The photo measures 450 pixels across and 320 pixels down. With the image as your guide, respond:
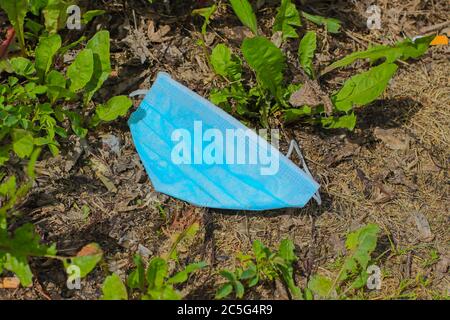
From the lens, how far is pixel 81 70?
2.31 metres

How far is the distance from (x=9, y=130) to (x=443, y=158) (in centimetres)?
148

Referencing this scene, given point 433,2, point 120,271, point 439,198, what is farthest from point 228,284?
point 433,2

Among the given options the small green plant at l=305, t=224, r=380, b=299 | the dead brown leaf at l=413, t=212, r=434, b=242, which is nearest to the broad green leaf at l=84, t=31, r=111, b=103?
the small green plant at l=305, t=224, r=380, b=299

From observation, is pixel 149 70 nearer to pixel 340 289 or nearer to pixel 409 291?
pixel 340 289

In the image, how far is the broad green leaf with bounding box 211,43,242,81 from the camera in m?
2.43

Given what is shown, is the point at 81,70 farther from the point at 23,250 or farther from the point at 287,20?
the point at 287,20

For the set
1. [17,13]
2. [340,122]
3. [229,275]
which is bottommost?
[229,275]

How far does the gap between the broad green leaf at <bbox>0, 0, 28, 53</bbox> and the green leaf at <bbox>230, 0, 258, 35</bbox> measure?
28.0 inches

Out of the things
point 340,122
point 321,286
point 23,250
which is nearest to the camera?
point 23,250

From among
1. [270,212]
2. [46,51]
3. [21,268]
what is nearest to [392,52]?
[270,212]

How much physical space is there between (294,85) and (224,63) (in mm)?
258

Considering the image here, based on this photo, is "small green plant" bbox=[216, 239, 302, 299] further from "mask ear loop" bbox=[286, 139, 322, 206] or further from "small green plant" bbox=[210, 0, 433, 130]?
"small green plant" bbox=[210, 0, 433, 130]

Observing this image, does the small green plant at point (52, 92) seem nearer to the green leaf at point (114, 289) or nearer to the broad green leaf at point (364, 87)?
the green leaf at point (114, 289)
